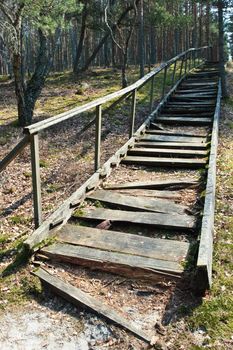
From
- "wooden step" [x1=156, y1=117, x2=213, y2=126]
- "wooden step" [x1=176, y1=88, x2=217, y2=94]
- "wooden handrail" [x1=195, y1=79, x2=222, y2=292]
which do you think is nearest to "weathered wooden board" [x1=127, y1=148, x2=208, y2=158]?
"wooden handrail" [x1=195, y1=79, x2=222, y2=292]

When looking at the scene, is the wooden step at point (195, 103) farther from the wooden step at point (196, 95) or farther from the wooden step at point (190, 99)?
the wooden step at point (196, 95)

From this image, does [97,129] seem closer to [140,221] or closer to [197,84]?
[140,221]

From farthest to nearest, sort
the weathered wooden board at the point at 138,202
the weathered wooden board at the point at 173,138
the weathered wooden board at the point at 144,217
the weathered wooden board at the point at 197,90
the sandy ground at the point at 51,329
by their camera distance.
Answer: the weathered wooden board at the point at 197,90
the weathered wooden board at the point at 173,138
the weathered wooden board at the point at 138,202
the weathered wooden board at the point at 144,217
the sandy ground at the point at 51,329

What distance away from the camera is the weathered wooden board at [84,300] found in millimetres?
2975

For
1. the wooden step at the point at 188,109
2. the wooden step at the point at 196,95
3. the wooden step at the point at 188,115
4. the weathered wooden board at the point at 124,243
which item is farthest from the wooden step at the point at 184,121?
the weathered wooden board at the point at 124,243

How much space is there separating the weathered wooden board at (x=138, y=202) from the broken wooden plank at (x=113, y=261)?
Answer: 113cm

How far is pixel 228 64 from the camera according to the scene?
28.2 metres

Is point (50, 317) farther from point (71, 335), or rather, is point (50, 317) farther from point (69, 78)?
point (69, 78)

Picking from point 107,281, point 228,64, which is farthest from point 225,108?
point 228,64

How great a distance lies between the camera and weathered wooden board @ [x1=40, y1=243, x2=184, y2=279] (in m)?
3.57

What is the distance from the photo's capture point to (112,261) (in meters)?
3.73

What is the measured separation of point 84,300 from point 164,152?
4253 millimetres

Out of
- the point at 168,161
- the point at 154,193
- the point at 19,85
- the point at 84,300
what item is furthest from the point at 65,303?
the point at 19,85

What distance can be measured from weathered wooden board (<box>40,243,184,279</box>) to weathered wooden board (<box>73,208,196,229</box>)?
724mm
